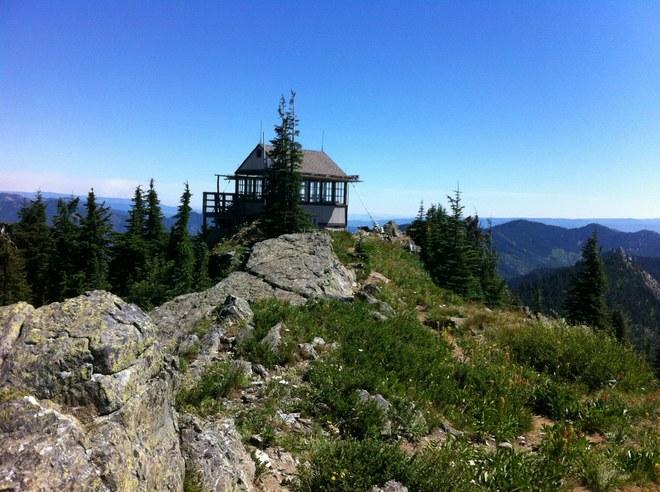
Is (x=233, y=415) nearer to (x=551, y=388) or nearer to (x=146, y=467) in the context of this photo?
(x=146, y=467)

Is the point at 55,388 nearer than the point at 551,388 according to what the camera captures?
Yes

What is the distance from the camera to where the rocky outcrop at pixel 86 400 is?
3.43 meters

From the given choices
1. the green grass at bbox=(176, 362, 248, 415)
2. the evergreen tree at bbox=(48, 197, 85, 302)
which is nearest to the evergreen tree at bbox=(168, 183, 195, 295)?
the evergreen tree at bbox=(48, 197, 85, 302)

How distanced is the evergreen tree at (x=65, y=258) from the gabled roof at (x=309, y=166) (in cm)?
1625

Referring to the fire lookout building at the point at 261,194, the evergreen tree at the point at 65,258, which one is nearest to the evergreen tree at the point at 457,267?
the fire lookout building at the point at 261,194

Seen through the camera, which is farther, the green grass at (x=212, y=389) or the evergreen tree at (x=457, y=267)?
the evergreen tree at (x=457, y=267)

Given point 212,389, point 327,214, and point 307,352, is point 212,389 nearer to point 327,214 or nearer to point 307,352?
point 307,352

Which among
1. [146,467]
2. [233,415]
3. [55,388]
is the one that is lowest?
[233,415]

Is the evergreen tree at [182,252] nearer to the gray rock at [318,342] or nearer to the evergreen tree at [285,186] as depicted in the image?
the evergreen tree at [285,186]

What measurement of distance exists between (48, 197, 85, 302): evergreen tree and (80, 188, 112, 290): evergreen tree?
71cm

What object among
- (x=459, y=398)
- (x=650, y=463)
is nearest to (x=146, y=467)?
(x=459, y=398)

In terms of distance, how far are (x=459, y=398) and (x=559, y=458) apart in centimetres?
250

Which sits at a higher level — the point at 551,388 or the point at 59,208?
the point at 59,208

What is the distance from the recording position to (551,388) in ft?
33.8
